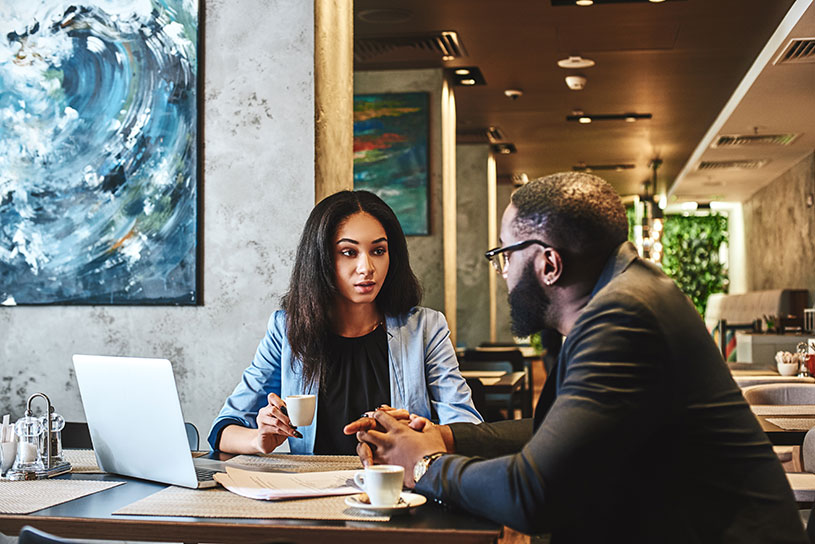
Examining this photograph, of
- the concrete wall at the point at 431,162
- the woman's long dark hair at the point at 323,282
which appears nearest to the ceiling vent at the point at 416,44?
the concrete wall at the point at 431,162

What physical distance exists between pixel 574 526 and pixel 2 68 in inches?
122

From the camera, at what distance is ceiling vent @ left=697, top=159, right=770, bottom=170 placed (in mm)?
12271

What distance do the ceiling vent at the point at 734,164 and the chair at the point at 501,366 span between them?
227 inches

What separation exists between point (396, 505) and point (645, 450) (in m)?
0.47

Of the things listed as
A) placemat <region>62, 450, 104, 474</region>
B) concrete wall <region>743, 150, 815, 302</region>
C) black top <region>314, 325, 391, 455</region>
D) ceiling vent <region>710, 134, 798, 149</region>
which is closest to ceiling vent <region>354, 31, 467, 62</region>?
ceiling vent <region>710, 134, 798, 149</region>

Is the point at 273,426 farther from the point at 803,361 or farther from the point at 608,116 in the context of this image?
the point at 608,116

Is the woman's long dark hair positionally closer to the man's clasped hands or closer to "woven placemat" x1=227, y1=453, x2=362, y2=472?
"woven placemat" x1=227, y1=453, x2=362, y2=472

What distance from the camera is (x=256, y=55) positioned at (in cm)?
337

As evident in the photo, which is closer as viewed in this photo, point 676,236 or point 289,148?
point 289,148

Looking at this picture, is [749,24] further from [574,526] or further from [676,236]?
[676,236]

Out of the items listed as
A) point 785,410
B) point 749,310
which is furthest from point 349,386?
point 749,310

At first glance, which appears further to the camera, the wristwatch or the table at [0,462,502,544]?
the wristwatch

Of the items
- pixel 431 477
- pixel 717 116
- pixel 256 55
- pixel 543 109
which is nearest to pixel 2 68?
pixel 256 55

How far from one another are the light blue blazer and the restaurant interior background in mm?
782
